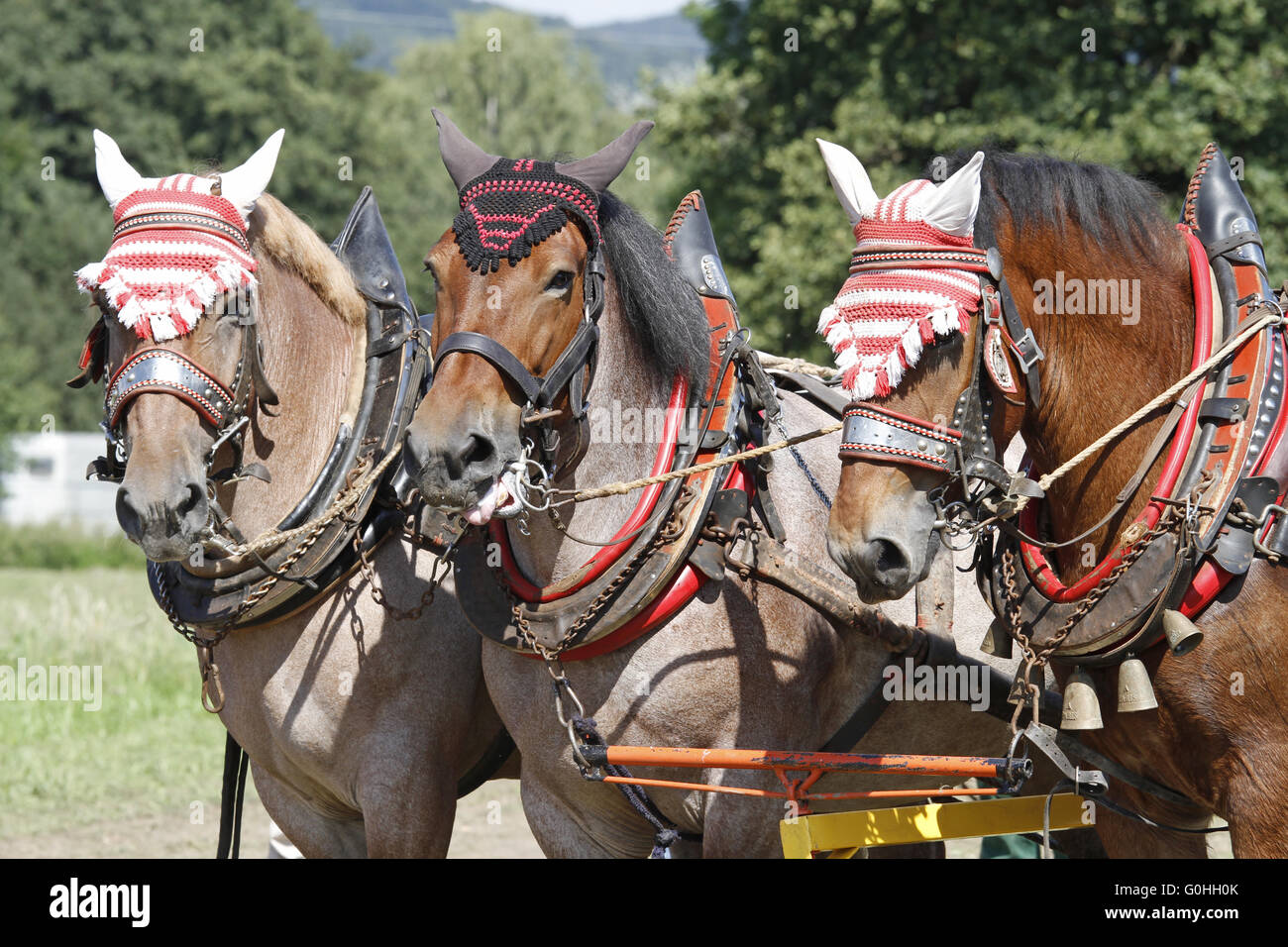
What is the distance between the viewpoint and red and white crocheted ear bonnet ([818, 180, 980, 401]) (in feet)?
8.14

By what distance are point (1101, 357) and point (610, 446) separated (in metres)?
1.10

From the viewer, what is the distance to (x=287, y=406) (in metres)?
3.50

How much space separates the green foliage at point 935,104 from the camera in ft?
34.6

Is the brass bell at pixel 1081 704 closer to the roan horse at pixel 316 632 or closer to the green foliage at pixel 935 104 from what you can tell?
the roan horse at pixel 316 632

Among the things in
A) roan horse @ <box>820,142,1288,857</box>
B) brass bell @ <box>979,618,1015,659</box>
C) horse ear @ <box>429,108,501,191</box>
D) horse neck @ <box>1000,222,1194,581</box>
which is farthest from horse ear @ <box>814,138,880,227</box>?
brass bell @ <box>979,618,1015,659</box>

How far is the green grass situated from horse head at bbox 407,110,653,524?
4.40 metres

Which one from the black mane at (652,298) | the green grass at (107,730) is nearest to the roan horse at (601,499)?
the black mane at (652,298)

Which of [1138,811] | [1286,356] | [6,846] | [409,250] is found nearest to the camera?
[1286,356]

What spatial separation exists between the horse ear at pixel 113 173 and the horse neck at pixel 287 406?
36 centimetres

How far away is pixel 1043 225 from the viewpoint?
8.84ft

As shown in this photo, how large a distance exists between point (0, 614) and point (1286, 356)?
10938 mm

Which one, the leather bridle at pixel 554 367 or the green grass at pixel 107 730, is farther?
the green grass at pixel 107 730
